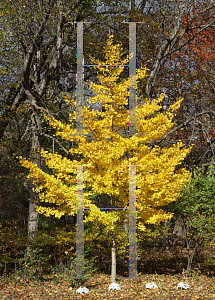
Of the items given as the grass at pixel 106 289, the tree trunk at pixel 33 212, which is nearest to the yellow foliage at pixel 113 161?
the grass at pixel 106 289

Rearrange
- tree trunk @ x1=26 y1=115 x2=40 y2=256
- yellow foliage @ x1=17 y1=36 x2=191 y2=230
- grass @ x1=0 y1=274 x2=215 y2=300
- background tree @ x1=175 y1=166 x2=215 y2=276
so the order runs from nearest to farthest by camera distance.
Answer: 1. yellow foliage @ x1=17 y1=36 x2=191 y2=230
2. grass @ x1=0 y1=274 x2=215 y2=300
3. background tree @ x1=175 y1=166 x2=215 y2=276
4. tree trunk @ x1=26 y1=115 x2=40 y2=256

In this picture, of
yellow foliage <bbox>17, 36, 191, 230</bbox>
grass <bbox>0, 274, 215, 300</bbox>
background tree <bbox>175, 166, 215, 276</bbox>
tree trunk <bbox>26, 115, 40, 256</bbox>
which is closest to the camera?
yellow foliage <bbox>17, 36, 191, 230</bbox>

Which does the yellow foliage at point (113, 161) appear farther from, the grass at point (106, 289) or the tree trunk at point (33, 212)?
the tree trunk at point (33, 212)

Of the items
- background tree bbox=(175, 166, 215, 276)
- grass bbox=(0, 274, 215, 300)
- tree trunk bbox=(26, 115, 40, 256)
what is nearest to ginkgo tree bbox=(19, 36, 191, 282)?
background tree bbox=(175, 166, 215, 276)

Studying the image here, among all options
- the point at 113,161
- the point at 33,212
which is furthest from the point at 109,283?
the point at 113,161

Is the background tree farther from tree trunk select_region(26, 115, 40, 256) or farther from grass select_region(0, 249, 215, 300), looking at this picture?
tree trunk select_region(26, 115, 40, 256)

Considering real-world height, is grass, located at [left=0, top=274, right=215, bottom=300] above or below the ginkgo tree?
below

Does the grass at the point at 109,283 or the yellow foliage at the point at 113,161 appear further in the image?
the grass at the point at 109,283

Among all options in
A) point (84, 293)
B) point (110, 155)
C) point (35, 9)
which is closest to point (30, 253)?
point (84, 293)

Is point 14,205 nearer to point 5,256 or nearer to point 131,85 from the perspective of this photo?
point 5,256

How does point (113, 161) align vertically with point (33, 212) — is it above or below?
above

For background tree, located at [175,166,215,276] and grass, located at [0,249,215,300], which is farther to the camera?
background tree, located at [175,166,215,276]

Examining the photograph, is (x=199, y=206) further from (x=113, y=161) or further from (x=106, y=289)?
(x=106, y=289)

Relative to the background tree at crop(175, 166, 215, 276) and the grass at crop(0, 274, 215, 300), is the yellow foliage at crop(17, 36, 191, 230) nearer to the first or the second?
the background tree at crop(175, 166, 215, 276)
